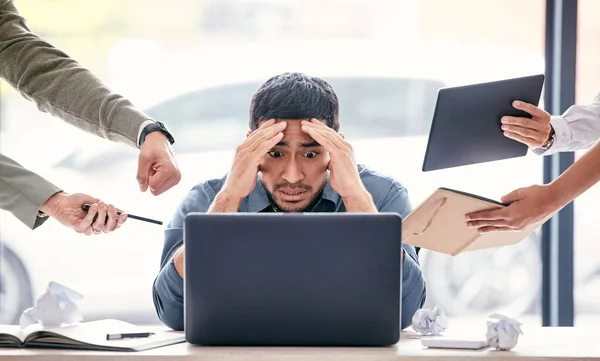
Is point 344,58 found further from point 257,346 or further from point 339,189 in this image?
point 257,346

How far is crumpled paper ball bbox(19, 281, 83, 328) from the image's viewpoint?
5.22ft

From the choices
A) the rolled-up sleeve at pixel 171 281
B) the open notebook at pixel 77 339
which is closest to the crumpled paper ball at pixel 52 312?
the open notebook at pixel 77 339

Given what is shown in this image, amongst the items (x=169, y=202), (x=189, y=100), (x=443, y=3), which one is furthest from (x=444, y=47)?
(x=169, y=202)

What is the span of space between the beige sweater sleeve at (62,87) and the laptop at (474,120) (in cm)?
63

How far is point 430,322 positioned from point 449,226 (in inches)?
7.4

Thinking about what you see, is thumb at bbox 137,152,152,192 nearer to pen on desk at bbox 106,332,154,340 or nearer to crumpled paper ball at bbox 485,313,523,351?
pen on desk at bbox 106,332,154,340

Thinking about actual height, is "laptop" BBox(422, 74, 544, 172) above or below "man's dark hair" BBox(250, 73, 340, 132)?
below

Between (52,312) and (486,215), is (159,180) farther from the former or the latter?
(486,215)

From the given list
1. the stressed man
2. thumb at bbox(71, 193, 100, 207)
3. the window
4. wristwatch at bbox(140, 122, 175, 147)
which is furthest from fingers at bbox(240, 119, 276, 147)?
the window

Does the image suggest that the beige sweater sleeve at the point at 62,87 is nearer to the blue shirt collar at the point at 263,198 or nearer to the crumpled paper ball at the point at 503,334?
the blue shirt collar at the point at 263,198

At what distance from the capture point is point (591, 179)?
5.90 ft

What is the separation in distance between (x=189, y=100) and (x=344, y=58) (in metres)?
0.71

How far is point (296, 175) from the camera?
2164 mm

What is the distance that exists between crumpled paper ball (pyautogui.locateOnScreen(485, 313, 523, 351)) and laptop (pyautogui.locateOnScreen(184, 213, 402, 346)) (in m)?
0.18
